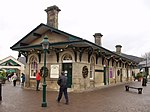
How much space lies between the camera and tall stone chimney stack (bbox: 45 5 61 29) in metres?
18.0

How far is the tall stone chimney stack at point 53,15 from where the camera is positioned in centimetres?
1805

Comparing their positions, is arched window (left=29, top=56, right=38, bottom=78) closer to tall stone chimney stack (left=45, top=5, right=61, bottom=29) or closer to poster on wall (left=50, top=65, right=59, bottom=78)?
poster on wall (left=50, top=65, right=59, bottom=78)

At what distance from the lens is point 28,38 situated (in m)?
18.3

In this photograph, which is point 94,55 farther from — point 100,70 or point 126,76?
point 126,76

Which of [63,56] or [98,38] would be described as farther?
[98,38]

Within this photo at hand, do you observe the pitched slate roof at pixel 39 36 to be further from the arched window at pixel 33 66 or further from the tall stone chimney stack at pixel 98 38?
the tall stone chimney stack at pixel 98 38

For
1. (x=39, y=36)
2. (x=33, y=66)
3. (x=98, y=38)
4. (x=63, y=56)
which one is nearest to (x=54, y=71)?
(x=63, y=56)

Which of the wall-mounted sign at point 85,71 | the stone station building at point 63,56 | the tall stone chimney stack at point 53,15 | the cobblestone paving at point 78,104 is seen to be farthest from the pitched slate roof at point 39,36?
the cobblestone paving at point 78,104

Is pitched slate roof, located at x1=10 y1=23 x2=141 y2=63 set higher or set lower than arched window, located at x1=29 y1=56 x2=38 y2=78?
higher

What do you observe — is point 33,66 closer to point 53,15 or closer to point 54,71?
point 54,71

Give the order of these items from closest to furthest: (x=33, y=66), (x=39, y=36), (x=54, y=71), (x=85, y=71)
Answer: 1. (x=85, y=71)
2. (x=54, y=71)
3. (x=39, y=36)
4. (x=33, y=66)

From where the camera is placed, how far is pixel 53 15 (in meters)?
18.1

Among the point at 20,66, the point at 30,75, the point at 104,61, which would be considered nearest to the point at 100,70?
the point at 104,61

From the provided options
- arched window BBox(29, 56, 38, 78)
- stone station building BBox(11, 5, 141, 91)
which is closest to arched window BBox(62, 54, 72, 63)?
stone station building BBox(11, 5, 141, 91)
